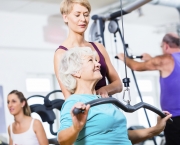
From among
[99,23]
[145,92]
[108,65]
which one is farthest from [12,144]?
[145,92]

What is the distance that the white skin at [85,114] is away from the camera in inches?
61.5

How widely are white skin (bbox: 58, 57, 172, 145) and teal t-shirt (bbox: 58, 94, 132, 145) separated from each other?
2.1 inches

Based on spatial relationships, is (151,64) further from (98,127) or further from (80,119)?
(80,119)

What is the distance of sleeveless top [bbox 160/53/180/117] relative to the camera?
3092 millimetres

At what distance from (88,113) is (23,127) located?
2225 mm

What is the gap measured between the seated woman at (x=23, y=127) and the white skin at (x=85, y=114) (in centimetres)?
180

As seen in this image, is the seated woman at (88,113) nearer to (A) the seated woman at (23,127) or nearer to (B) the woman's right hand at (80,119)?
(B) the woman's right hand at (80,119)

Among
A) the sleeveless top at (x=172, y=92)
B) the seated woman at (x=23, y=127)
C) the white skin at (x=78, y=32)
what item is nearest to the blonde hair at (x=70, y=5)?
the white skin at (x=78, y=32)

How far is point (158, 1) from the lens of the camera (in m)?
5.04

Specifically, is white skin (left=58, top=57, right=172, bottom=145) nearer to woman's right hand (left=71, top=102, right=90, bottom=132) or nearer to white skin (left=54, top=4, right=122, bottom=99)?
woman's right hand (left=71, top=102, right=90, bottom=132)

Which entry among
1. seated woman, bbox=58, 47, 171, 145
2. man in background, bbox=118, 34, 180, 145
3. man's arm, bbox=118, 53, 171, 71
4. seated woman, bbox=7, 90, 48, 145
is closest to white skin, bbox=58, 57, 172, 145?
seated woman, bbox=58, 47, 171, 145

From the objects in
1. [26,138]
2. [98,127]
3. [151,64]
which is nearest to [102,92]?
[98,127]

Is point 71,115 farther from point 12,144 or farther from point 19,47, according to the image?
point 19,47

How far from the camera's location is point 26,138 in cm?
371
